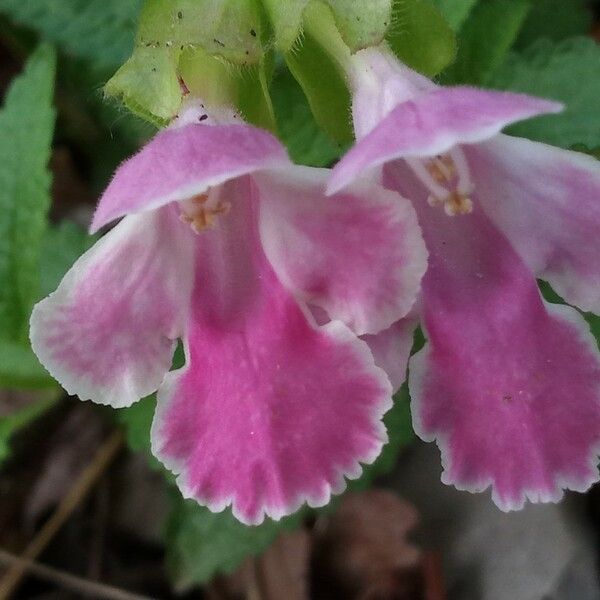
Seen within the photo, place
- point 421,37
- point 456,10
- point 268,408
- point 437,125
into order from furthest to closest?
point 456,10 → point 421,37 → point 268,408 → point 437,125

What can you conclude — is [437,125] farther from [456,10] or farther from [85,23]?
[85,23]

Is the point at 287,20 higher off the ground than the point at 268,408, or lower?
higher

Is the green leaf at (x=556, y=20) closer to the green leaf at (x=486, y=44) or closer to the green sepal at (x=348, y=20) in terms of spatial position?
the green leaf at (x=486, y=44)

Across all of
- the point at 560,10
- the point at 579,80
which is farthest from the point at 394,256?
the point at 560,10

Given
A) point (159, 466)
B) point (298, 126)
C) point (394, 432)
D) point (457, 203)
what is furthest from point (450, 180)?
Answer: point (159, 466)

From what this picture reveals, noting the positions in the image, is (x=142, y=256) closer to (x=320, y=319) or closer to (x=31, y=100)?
(x=320, y=319)
